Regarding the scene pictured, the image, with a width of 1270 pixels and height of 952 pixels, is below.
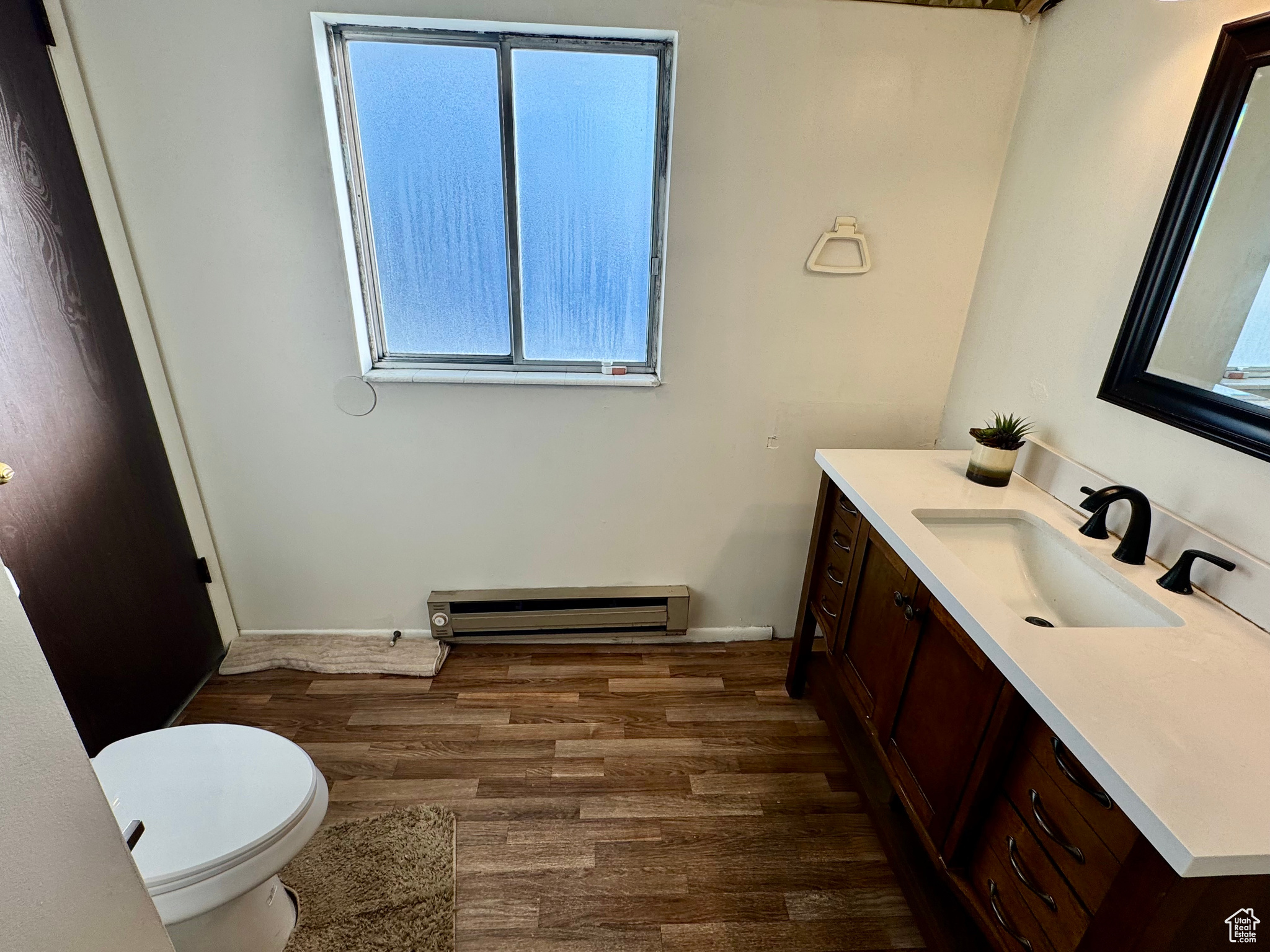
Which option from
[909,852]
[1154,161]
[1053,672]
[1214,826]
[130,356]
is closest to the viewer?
[1214,826]

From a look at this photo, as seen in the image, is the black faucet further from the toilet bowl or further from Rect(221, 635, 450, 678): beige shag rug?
Rect(221, 635, 450, 678): beige shag rug

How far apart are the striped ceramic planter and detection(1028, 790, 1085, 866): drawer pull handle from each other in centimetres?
86

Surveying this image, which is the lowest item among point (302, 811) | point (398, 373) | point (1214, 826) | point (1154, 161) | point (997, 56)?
point (302, 811)

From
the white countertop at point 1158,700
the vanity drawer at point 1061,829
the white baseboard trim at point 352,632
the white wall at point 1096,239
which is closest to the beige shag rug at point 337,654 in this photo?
the white baseboard trim at point 352,632

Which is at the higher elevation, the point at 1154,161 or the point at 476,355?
the point at 1154,161

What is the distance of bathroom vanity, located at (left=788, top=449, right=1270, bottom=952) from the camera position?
2.42 ft

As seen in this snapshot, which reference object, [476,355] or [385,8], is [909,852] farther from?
[385,8]

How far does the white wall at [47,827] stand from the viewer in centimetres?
59

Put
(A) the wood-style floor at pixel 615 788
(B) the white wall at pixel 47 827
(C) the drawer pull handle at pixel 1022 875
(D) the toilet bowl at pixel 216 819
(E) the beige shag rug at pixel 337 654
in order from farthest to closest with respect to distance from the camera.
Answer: (E) the beige shag rug at pixel 337 654
(A) the wood-style floor at pixel 615 788
(D) the toilet bowl at pixel 216 819
(C) the drawer pull handle at pixel 1022 875
(B) the white wall at pixel 47 827

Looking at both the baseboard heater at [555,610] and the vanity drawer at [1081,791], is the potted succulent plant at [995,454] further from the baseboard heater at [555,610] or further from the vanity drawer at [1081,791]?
the baseboard heater at [555,610]

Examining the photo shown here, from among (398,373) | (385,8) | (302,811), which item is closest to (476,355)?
(398,373)

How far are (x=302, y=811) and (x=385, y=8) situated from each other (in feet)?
6.42

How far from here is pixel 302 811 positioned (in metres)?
1.19

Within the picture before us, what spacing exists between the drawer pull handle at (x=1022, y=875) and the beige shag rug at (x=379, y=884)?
3.93ft
